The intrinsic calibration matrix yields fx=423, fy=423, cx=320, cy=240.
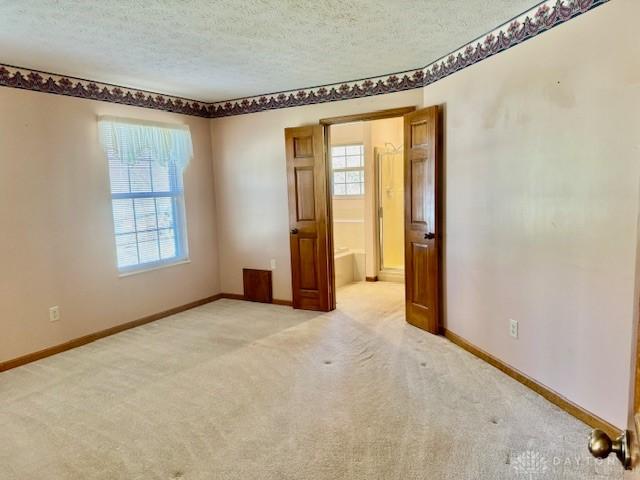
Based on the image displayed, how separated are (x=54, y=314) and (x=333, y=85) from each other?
11.1ft

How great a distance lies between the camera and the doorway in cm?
379

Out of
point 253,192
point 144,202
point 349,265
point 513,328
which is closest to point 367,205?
point 349,265

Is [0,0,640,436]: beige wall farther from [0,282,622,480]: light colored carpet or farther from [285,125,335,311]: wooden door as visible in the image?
[0,282,622,480]: light colored carpet

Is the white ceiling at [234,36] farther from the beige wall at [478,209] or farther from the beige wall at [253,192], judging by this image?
the beige wall at [253,192]

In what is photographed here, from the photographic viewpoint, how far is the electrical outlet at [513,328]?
2.91m

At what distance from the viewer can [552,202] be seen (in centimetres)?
252

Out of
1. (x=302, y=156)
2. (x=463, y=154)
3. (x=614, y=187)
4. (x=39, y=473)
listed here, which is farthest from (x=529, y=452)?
(x=302, y=156)

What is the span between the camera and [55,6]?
231cm

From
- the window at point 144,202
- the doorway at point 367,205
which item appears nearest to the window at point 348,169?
the doorway at point 367,205

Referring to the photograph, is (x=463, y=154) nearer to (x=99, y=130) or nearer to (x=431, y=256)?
(x=431, y=256)

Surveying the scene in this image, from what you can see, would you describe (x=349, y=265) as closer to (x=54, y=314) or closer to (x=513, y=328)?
(x=513, y=328)

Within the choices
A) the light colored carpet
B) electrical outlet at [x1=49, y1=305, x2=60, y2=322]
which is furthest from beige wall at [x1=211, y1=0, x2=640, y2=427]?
electrical outlet at [x1=49, y1=305, x2=60, y2=322]

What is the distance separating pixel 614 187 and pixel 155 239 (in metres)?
4.10

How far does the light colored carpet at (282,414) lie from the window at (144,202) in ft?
3.35
